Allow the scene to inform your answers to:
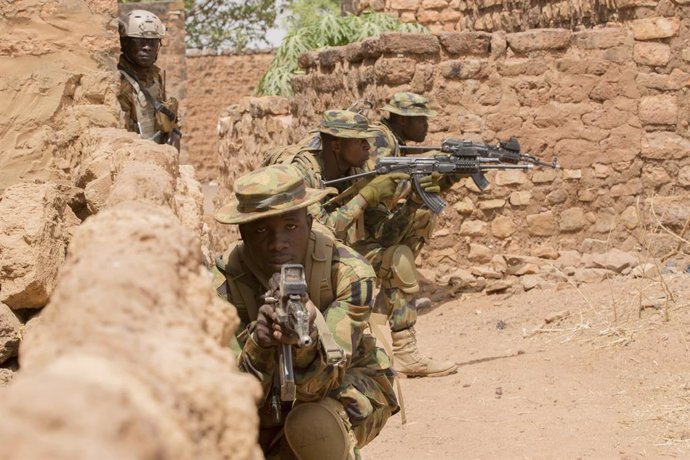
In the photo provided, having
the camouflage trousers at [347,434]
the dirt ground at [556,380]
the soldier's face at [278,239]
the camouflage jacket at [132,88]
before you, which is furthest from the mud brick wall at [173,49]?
the soldier's face at [278,239]

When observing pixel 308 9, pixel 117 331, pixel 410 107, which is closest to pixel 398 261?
pixel 410 107

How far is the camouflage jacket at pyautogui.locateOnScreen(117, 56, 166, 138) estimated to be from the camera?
6.21 m

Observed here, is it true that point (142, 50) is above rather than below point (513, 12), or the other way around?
above

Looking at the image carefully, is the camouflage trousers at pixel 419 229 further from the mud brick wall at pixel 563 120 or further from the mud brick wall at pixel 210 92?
the mud brick wall at pixel 210 92

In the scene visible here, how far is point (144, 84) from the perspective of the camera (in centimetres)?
643

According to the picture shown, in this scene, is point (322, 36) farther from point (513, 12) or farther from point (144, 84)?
point (144, 84)

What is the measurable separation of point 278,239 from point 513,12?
24.5 ft

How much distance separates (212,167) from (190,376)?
19561 mm

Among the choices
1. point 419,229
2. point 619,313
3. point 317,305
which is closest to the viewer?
point 317,305

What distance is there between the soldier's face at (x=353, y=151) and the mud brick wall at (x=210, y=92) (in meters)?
14.5

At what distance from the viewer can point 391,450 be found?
616cm

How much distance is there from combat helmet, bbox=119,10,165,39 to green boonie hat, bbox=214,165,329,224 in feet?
8.90

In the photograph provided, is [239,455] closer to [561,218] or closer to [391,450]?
[391,450]

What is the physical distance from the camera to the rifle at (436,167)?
23.0 feet
